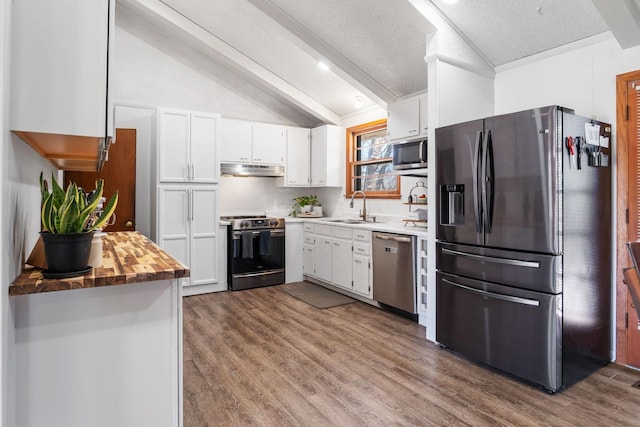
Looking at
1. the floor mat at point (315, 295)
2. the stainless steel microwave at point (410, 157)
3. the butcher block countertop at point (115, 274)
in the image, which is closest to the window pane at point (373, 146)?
the stainless steel microwave at point (410, 157)

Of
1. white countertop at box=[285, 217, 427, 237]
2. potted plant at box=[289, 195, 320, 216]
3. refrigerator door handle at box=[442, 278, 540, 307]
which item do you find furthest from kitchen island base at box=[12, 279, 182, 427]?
potted plant at box=[289, 195, 320, 216]

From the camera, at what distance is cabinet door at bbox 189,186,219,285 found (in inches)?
179

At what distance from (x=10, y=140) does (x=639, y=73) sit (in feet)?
11.9

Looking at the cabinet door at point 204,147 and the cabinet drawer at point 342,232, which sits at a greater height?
the cabinet door at point 204,147

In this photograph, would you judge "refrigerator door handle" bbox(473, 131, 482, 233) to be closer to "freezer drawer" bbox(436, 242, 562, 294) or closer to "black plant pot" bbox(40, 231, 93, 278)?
"freezer drawer" bbox(436, 242, 562, 294)

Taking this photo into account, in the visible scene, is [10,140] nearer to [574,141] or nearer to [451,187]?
[451,187]

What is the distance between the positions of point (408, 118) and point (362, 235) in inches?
53.2

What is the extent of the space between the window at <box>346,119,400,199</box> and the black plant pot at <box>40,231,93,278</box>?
12.4ft

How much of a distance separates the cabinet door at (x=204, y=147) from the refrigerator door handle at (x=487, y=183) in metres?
3.24

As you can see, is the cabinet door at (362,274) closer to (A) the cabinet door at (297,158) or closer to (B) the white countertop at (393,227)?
(B) the white countertop at (393,227)

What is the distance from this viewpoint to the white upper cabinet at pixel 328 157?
547 cm

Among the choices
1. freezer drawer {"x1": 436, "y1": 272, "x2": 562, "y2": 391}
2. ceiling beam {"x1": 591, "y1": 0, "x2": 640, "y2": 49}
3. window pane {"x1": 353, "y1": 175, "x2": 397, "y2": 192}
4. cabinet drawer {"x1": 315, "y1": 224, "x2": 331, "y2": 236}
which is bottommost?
freezer drawer {"x1": 436, "y1": 272, "x2": 562, "y2": 391}

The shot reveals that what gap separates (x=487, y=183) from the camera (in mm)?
2607

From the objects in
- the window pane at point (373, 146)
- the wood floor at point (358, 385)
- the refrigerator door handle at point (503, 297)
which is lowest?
the wood floor at point (358, 385)
